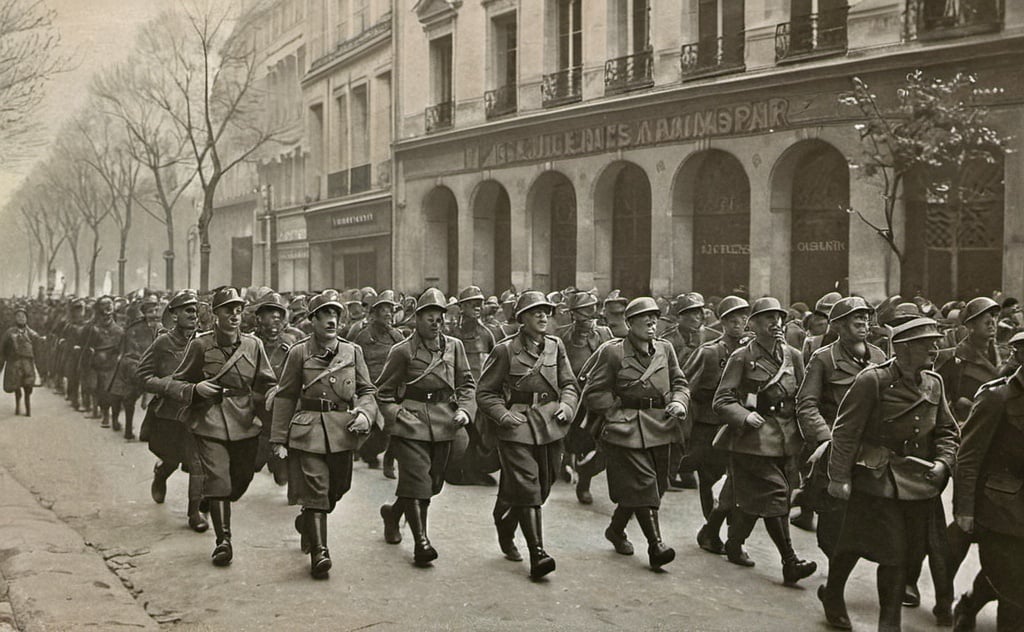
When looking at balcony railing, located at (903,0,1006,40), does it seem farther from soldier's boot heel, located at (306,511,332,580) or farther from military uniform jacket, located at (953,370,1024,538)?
soldier's boot heel, located at (306,511,332,580)

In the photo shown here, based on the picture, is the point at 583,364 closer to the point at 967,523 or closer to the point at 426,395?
the point at 426,395

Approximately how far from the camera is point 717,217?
20828 millimetres

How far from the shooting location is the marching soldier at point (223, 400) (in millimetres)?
7512

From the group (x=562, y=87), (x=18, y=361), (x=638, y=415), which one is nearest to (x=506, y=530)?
(x=638, y=415)

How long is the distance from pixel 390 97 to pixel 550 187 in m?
7.92

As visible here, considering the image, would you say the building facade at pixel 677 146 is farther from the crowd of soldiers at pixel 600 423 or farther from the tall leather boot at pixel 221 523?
the tall leather boot at pixel 221 523

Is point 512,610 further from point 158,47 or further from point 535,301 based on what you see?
point 158,47

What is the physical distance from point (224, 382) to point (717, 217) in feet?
48.4

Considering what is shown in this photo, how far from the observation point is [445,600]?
21.7ft

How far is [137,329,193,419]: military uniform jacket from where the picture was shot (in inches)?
321

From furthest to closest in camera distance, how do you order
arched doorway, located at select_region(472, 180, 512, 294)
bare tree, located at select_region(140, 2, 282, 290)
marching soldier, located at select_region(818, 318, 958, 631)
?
arched doorway, located at select_region(472, 180, 512, 294)
bare tree, located at select_region(140, 2, 282, 290)
marching soldier, located at select_region(818, 318, 958, 631)

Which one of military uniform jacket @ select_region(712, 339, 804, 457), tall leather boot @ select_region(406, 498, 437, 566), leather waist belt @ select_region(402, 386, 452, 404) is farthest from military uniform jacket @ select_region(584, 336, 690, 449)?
tall leather boot @ select_region(406, 498, 437, 566)

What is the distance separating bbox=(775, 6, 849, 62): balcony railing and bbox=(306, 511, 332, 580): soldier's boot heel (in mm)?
13870

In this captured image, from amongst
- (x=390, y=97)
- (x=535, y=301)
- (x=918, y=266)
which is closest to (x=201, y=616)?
(x=535, y=301)
